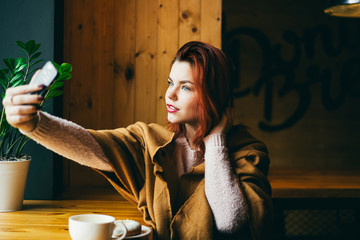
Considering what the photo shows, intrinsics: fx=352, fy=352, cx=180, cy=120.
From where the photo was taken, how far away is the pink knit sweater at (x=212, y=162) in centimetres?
109

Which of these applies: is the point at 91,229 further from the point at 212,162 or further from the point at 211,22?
the point at 211,22

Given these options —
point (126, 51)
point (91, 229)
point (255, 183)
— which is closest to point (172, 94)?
point (255, 183)

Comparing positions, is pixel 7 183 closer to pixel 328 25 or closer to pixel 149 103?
pixel 149 103

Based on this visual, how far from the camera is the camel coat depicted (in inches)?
46.9

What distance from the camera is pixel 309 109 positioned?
380cm

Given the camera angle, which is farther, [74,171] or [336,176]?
[336,176]

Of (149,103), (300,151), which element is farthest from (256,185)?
(300,151)

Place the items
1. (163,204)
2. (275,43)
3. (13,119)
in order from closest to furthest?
(13,119), (163,204), (275,43)

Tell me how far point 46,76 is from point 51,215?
2.15 ft

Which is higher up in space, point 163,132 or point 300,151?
point 163,132

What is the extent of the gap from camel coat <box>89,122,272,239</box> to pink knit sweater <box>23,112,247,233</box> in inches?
1.3

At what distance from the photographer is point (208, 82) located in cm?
125

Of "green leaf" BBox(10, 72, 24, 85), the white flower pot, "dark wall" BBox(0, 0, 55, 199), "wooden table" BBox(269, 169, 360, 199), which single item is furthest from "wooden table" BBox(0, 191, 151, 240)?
"wooden table" BBox(269, 169, 360, 199)

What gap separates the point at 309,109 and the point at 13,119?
3.42m
